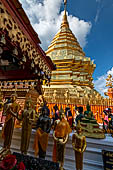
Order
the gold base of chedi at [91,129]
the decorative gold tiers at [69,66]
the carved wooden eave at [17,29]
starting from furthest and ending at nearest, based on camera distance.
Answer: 1. the decorative gold tiers at [69,66]
2. the gold base of chedi at [91,129]
3. the carved wooden eave at [17,29]

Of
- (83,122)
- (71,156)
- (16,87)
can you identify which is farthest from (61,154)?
(16,87)

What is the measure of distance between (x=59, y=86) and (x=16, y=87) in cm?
585

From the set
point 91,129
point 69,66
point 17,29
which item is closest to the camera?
point 17,29

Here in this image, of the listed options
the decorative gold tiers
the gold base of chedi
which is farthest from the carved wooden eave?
the decorative gold tiers

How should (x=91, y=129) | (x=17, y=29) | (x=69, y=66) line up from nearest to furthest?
1. (x=17, y=29)
2. (x=91, y=129)
3. (x=69, y=66)

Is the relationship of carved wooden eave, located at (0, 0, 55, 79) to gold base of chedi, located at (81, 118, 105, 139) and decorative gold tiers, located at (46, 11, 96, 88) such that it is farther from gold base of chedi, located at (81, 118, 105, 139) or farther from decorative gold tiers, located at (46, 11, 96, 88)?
decorative gold tiers, located at (46, 11, 96, 88)

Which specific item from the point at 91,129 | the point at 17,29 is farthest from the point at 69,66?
the point at 17,29

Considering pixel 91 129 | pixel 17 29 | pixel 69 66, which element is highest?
pixel 69 66

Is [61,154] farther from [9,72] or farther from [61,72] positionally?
[61,72]

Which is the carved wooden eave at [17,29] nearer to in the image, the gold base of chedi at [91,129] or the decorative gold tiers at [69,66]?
the gold base of chedi at [91,129]

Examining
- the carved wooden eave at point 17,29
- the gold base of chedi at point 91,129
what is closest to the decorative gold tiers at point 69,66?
the gold base of chedi at point 91,129

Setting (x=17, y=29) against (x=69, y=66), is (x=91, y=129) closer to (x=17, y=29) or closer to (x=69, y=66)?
(x=17, y=29)

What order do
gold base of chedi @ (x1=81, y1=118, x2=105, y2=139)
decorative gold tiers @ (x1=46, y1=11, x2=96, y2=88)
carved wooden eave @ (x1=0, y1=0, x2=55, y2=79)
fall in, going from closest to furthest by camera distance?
carved wooden eave @ (x1=0, y1=0, x2=55, y2=79)
gold base of chedi @ (x1=81, y1=118, x2=105, y2=139)
decorative gold tiers @ (x1=46, y1=11, x2=96, y2=88)

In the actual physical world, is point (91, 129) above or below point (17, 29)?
below
